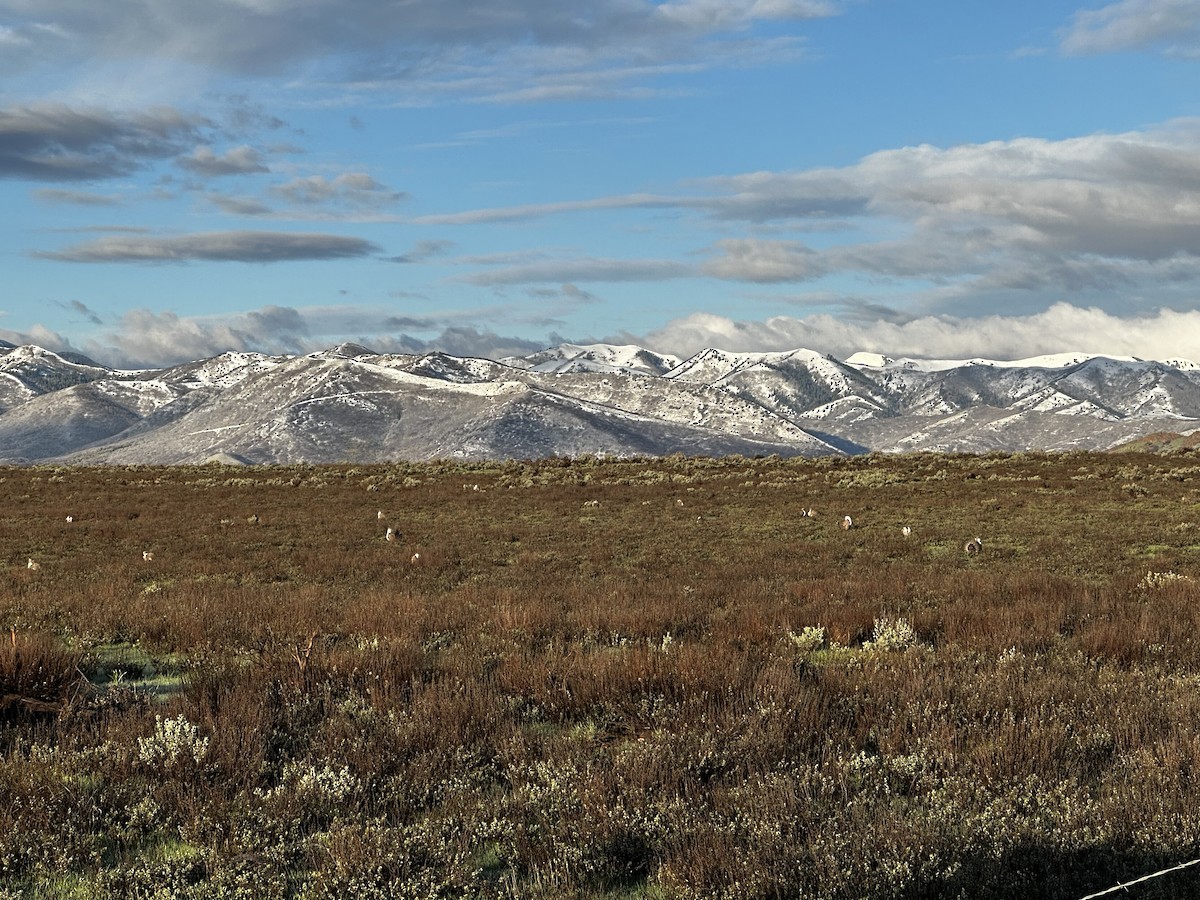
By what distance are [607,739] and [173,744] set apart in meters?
3.32

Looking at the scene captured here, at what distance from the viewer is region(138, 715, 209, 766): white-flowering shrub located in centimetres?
665

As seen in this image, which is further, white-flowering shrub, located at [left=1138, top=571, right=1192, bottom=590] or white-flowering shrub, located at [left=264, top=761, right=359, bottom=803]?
white-flowering shrub, located at [left=1138, top=571, right=1192, bottom=590]

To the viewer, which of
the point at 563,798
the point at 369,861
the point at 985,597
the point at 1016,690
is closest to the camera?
the point at 369,861

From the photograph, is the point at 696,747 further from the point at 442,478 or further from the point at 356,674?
the point at 442,478

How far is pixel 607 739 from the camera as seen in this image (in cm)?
763

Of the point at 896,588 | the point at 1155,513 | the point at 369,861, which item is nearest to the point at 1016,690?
the point at 369,861

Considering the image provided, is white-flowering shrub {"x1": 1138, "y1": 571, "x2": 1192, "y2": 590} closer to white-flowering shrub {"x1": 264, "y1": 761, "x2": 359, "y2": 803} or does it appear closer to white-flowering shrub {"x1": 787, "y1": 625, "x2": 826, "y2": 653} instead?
white-flowering shrub {"x1": 787, "y1": 625, "x2": 826, "y2": 653}

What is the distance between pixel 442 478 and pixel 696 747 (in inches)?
2283

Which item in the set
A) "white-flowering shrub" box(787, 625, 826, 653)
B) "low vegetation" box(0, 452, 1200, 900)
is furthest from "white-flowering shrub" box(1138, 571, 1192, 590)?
"white-flowering shrub" box(787, 625, 826, 653)

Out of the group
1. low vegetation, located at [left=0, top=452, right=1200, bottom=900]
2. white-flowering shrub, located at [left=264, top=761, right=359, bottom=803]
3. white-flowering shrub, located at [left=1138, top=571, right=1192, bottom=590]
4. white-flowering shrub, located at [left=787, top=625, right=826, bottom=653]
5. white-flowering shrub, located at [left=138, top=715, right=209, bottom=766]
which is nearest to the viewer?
low vegetation, located at [left=0, top=452, right=1200, bottom=900]

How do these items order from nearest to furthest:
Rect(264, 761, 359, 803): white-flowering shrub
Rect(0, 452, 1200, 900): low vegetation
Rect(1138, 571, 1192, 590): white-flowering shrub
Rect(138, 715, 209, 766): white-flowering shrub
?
Rect(0, 452, 1200, 900): low vegetation → Rect(264, 761, 359, 803): white-flowering shrub → Rect(138, 715, 209, 766): white-flowering shrub → Rect(1138, 571, 1192, 590): white-flowering shrub

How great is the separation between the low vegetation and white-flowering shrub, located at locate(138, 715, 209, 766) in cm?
3

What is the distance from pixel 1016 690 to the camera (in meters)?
8.11

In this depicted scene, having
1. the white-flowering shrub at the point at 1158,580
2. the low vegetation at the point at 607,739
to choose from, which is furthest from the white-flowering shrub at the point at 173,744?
the white-flowering shrub at the point at 1158,580
